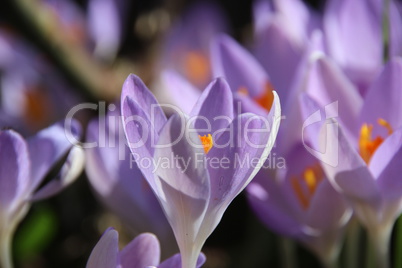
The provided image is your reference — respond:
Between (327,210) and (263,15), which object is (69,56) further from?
(327,210)

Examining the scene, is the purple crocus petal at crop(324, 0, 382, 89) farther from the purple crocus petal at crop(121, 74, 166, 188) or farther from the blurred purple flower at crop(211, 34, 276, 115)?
the purple crocus petal at crop(121, 74, 166, 188)

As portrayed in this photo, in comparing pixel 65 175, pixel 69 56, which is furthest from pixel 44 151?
pixel 69 56

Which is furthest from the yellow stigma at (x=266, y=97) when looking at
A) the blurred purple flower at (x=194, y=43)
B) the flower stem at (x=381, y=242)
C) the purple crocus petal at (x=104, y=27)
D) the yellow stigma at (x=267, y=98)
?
the purple crocus petal at (x=104, y=27)

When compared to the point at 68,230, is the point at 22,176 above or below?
above

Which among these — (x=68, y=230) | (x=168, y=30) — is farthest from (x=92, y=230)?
A: (x=168, y=30)

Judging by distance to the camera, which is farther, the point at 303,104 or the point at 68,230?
the point at 68,230

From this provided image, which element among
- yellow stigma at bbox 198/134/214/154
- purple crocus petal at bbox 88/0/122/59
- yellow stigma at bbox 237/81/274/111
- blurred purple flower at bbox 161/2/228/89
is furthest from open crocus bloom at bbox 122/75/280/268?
purple crocus petal at bbox 88/0/122/59

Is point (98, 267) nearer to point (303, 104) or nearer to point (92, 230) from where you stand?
point (303, 104)

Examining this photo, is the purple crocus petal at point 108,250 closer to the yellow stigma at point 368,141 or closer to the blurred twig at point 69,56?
the yellow stigma at point 368,141

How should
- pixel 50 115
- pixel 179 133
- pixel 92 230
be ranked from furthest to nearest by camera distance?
pixel 50 115, pixel 92 230, pixel 179 133
